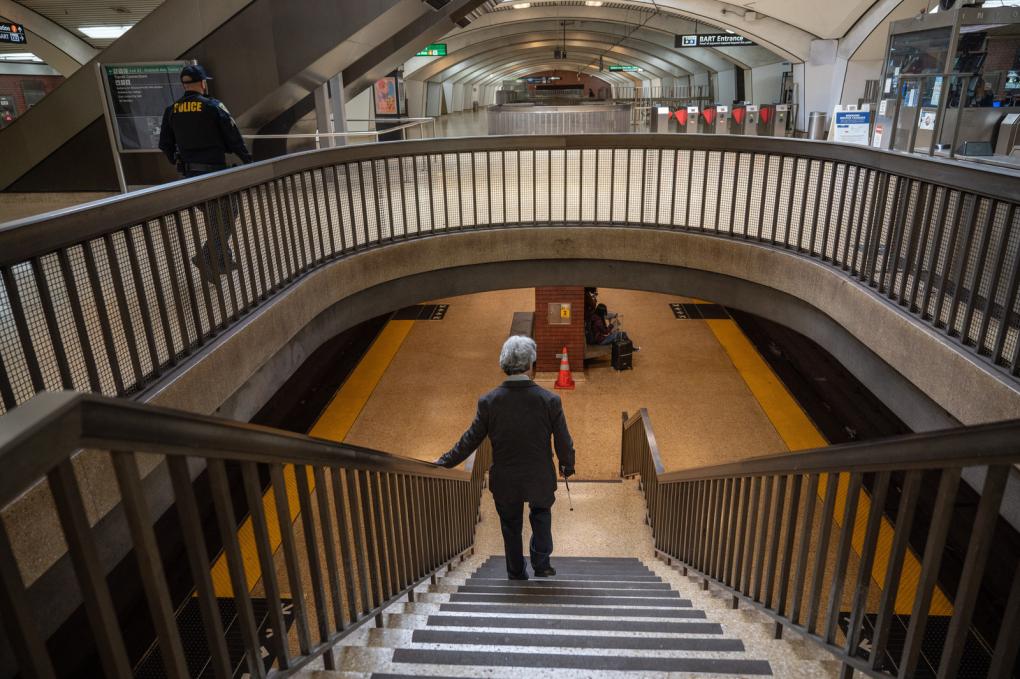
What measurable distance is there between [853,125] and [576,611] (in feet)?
27.2

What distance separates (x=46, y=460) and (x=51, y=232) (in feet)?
6.77

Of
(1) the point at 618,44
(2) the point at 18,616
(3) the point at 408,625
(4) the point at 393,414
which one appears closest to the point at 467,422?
(4) the point at 393,414

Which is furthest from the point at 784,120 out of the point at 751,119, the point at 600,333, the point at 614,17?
the point at 600,333

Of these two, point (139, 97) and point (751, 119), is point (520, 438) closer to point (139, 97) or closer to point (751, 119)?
point (139, 97)

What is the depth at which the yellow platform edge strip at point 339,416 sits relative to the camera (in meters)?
6.62

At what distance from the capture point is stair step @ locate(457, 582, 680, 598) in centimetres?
398

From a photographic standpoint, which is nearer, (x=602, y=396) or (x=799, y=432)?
(x=799, y=432)

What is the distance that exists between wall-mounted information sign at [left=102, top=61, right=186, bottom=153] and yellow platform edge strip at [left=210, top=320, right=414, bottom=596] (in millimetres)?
4172

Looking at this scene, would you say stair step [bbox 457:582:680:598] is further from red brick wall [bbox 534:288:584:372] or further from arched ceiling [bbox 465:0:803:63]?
arched ceiling [bbox 465:0:803:63]

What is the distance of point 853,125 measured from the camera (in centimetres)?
909

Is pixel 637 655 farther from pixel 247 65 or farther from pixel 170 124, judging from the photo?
pixel 247 65

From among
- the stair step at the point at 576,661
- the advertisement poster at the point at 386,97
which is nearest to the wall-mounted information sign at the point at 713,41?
the advertisement poster at the point at 386,97

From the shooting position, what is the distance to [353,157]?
6.31 m

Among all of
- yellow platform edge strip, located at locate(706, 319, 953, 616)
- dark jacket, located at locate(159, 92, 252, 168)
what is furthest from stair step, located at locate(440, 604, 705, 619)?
dark jacket, located at locate(159, 92, 252, 168)
